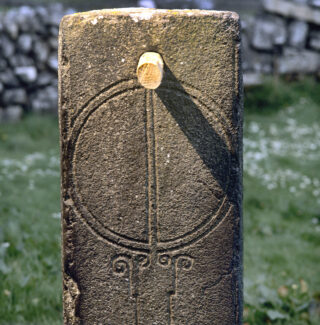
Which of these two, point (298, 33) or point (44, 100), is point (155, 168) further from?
point (298, 33)

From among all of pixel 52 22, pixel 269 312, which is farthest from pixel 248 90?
pixel 269 312

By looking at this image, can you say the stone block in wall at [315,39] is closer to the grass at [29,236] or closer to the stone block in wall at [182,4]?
the stone block in wall at [182,4]

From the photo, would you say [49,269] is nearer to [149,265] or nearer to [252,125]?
[149,265]

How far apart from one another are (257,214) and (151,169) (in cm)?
252

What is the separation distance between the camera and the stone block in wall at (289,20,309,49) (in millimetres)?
7395

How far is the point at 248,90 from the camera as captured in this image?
6.95 m

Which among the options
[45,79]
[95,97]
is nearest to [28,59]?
[45,79]

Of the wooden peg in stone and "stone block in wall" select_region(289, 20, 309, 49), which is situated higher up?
"stone block in wall" select_region(289, 20, 309, 49)

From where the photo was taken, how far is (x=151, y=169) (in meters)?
1.88

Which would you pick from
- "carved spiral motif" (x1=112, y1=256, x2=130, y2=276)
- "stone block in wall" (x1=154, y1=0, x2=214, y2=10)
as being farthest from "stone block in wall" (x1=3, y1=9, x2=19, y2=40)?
"carved spiral motif" (x1=112, y1=256, x2=130, y2=276)

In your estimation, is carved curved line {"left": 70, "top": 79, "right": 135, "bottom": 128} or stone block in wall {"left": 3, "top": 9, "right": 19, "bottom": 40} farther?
stone block in wall {"left": 3, "top": 9, "right": 19, "bottom": 40}

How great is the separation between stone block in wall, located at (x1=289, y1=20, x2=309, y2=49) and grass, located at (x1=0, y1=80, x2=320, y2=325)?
0.89 metres

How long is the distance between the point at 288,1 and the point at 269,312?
5909 mm

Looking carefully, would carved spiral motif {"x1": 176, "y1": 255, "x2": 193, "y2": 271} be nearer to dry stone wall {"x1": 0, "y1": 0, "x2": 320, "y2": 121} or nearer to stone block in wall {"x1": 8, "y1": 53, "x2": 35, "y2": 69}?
dry stone wall {"x1": 0, "y1": 0, "x2": 320, "y2": 121}
